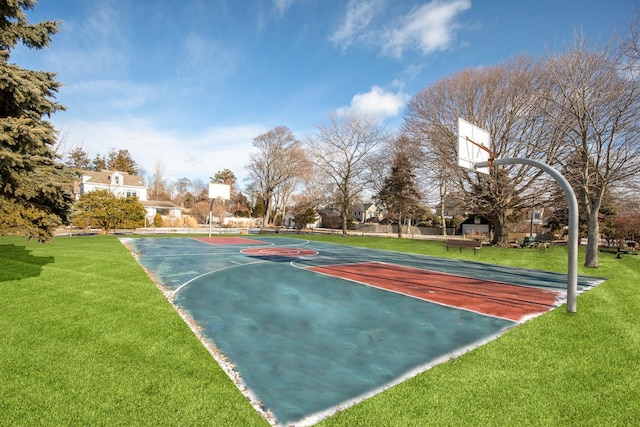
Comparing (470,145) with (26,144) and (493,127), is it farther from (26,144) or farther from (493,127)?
(493,127)

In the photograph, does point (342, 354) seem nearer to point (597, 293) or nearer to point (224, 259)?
point (597, 293)

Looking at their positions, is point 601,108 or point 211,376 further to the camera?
point 601,108

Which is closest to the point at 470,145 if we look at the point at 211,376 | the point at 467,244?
the point at 211,376

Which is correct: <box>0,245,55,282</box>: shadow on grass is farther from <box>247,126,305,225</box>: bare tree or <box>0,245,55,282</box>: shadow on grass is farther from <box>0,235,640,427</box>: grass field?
<box>247,126,305,225</box>: bare tree

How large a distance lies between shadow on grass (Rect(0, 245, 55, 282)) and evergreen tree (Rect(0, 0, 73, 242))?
2960 mm

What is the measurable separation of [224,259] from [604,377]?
48.2 ft

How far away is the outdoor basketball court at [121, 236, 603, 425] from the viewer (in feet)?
14.9

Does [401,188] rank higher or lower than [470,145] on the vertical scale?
higher

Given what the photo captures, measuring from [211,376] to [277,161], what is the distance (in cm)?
4675

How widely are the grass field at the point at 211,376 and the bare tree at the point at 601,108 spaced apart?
34.5 ft

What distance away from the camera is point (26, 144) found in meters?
6.24

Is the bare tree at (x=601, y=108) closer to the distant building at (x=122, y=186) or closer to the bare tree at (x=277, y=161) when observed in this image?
the bare tree at (x=277, y=161)

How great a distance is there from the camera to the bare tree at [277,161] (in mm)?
49125

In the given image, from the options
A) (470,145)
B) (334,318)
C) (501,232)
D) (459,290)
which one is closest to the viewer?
(334,318)
